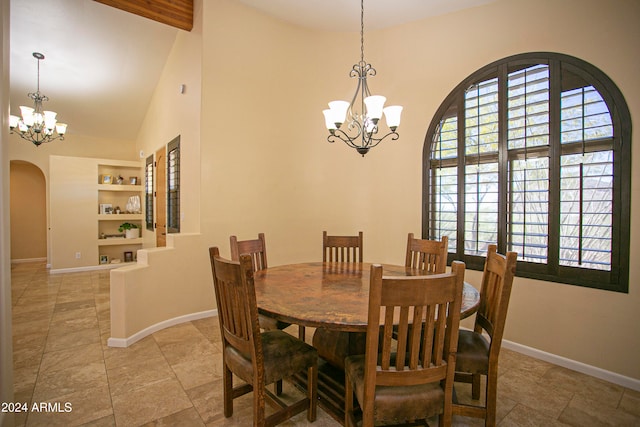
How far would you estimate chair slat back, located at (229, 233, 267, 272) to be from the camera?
2396 millimetres

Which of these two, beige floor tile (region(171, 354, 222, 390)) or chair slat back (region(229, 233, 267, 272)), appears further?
chair slat back (region(229, 233, 267, 272))

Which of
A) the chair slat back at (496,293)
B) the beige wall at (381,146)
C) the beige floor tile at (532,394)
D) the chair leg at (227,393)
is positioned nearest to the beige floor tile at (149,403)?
the chair leg at (227,393)

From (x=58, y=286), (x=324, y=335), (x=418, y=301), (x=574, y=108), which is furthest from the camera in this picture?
(x=58, y=286)

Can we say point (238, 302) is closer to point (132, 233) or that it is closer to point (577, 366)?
point (577, 366)

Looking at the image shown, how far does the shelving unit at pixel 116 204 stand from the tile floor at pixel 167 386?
3487 millimetres

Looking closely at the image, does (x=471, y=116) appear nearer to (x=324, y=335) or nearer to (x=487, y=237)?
(x=487, y=237)

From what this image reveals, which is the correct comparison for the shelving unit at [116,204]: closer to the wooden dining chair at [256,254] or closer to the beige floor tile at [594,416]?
the wooden dining chair at [256,254]

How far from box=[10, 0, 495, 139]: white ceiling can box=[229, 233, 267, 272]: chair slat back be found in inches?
108

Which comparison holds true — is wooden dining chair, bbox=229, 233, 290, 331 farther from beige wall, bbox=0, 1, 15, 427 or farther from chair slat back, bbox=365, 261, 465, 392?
beige wall, bbox=0, 1, 15, 427

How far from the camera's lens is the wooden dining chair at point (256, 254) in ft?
7.29

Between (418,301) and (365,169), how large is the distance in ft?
9.33

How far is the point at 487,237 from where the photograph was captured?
297cm

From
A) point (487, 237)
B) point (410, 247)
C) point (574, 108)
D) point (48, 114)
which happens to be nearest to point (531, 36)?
point (574, 108)

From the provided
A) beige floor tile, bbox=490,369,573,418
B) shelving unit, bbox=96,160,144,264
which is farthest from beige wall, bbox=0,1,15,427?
shelving unit, bbox=96,160,144,264
